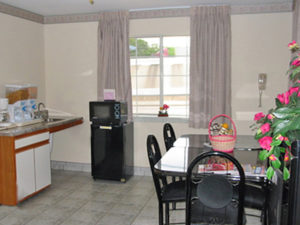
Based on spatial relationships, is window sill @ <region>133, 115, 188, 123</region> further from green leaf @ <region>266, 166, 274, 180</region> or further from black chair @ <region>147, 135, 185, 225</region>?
green leaf @ <region>266, 166, 274, 180</region>

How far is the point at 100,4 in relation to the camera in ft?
13.7

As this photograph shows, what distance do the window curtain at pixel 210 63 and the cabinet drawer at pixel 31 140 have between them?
6.64 ft

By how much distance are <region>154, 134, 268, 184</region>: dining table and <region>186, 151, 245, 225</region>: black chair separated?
10cm

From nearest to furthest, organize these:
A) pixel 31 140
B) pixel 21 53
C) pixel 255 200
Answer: pixel 255 200 < pixel 31 140 < pixel 21 53

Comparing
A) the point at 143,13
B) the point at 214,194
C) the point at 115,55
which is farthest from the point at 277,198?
the point at 143,13

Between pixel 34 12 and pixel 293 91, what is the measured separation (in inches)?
171

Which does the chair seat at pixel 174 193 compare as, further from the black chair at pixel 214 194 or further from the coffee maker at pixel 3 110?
the coffee maker at pixel 3 110

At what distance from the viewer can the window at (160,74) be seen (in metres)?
4.56

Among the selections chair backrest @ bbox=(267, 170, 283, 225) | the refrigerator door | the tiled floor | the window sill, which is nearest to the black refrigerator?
the refrigerator door

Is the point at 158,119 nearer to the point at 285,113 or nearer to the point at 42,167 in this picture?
the point at 42,167

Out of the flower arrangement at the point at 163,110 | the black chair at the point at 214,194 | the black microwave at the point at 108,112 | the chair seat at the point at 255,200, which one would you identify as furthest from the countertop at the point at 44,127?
the chair seat at the point at 255,200

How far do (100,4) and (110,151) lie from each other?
203 centimetres

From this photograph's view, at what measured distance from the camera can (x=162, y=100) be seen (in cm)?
467

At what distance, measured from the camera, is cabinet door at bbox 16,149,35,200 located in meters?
3.45
